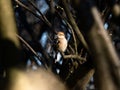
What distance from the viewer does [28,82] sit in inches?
93.5

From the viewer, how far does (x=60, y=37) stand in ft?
25.8

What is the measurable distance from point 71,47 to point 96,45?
506cm

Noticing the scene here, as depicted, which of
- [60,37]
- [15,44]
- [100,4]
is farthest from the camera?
[60,37]

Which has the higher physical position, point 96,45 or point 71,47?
point 71,47

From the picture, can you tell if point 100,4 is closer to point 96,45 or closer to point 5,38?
point 5,38

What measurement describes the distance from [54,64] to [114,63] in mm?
5191

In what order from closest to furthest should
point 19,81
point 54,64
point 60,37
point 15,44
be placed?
point 19,81
point 15,44
point 54,64
point 60,37

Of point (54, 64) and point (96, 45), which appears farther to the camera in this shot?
point (54, 64)

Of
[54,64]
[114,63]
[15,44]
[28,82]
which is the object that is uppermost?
[54,64]

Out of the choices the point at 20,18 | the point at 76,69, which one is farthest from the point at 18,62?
the point at 20,18

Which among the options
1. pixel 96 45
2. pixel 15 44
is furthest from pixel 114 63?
pixel 15 44

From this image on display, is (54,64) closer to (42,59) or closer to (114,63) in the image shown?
(42,59)

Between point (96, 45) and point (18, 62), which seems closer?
point (96, 45)

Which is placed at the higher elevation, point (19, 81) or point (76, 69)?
point (76, 69)
